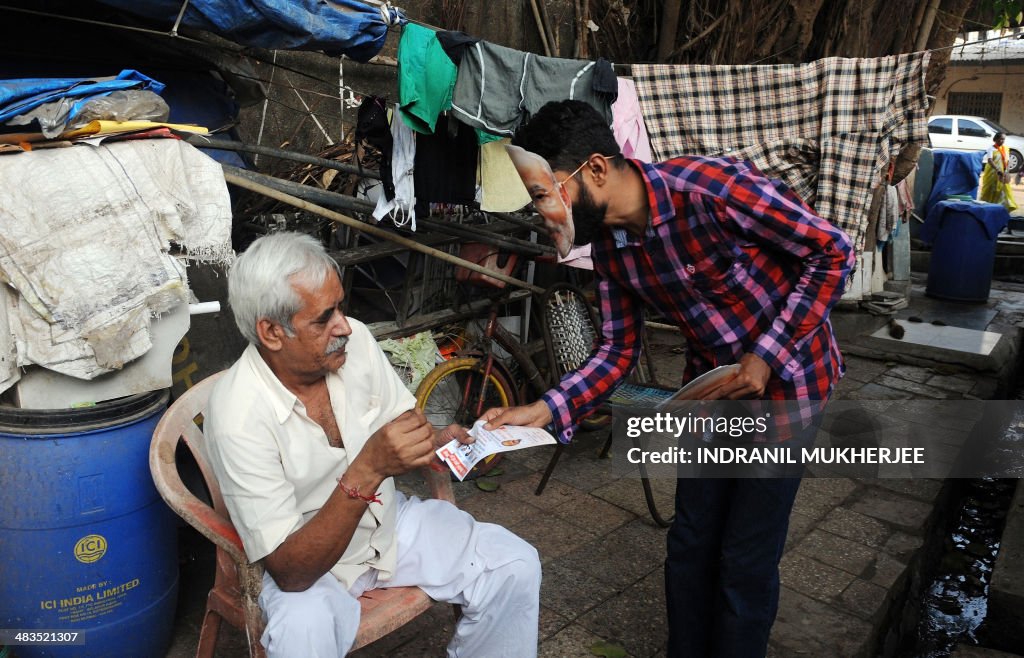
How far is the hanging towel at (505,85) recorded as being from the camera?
367 centimetres

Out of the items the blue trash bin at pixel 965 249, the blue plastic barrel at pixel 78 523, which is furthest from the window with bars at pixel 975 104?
the blue plastic barrel at pixel 78 523

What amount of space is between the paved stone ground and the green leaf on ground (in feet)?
0.08

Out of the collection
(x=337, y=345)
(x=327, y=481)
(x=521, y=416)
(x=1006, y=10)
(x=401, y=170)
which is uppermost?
(x=1006, y=10)

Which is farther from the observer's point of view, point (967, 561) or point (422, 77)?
point (967, 561)

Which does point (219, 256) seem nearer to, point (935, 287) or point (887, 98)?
point (887, 98)

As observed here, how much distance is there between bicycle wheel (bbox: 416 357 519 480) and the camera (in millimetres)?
4402

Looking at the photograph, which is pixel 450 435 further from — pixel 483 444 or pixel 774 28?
pixel 774 28

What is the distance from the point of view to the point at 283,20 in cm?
302

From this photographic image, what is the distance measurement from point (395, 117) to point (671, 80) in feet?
5.87

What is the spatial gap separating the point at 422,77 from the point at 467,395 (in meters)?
1.85

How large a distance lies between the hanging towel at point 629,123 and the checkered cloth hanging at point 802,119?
47 mm

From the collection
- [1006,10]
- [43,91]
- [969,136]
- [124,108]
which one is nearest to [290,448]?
[124,108]

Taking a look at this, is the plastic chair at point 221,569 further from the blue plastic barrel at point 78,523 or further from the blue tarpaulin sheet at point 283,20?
the blue tarpaulin sheet at point 283,20

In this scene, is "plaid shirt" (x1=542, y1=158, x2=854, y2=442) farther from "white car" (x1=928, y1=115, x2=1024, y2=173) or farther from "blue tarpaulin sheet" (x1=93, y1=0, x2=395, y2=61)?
"white car" (x1=928, y1=115, x2=1024, y2=173)
